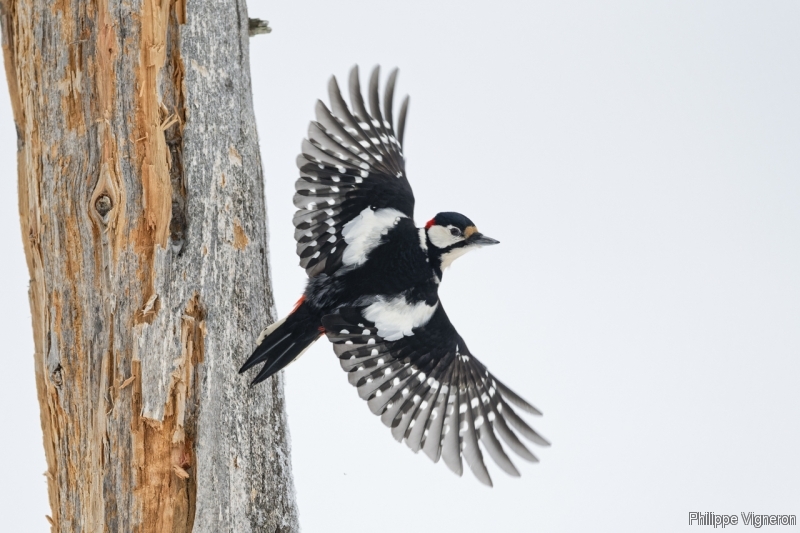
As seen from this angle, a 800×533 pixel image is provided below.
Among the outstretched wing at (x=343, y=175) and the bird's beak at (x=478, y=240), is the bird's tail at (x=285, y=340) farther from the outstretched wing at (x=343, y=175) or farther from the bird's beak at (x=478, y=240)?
the bird's beak at (x=478, y=240)

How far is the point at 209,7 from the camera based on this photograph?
2.16 metres

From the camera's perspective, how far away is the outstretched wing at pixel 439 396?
245cm

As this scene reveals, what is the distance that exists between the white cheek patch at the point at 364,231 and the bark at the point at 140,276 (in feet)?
1.08

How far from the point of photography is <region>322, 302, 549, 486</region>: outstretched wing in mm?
2451

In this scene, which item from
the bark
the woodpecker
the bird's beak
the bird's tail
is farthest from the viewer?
the bird's beak

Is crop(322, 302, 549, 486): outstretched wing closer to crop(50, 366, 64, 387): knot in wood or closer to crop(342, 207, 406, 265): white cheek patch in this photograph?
crop(342, 207, 406, 265): white cheek patch

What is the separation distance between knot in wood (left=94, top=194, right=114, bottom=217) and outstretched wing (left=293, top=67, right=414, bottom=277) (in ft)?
1.91

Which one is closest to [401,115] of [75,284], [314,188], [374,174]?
[374,174]

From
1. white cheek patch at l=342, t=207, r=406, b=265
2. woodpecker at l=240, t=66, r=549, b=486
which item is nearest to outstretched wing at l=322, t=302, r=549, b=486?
woodpecker at l=240, t=66, r=549, b=486

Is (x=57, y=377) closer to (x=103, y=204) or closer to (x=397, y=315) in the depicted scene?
(x=103, y=204)

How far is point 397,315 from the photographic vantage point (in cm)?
234

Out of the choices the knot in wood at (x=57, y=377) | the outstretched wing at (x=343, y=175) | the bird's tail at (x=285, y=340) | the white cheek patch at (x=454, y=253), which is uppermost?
the outstretched wing at (x=343, y=175)

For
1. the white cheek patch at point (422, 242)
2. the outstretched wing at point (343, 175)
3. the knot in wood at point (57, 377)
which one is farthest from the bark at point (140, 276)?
the white cheek patch at point (422, 242)
